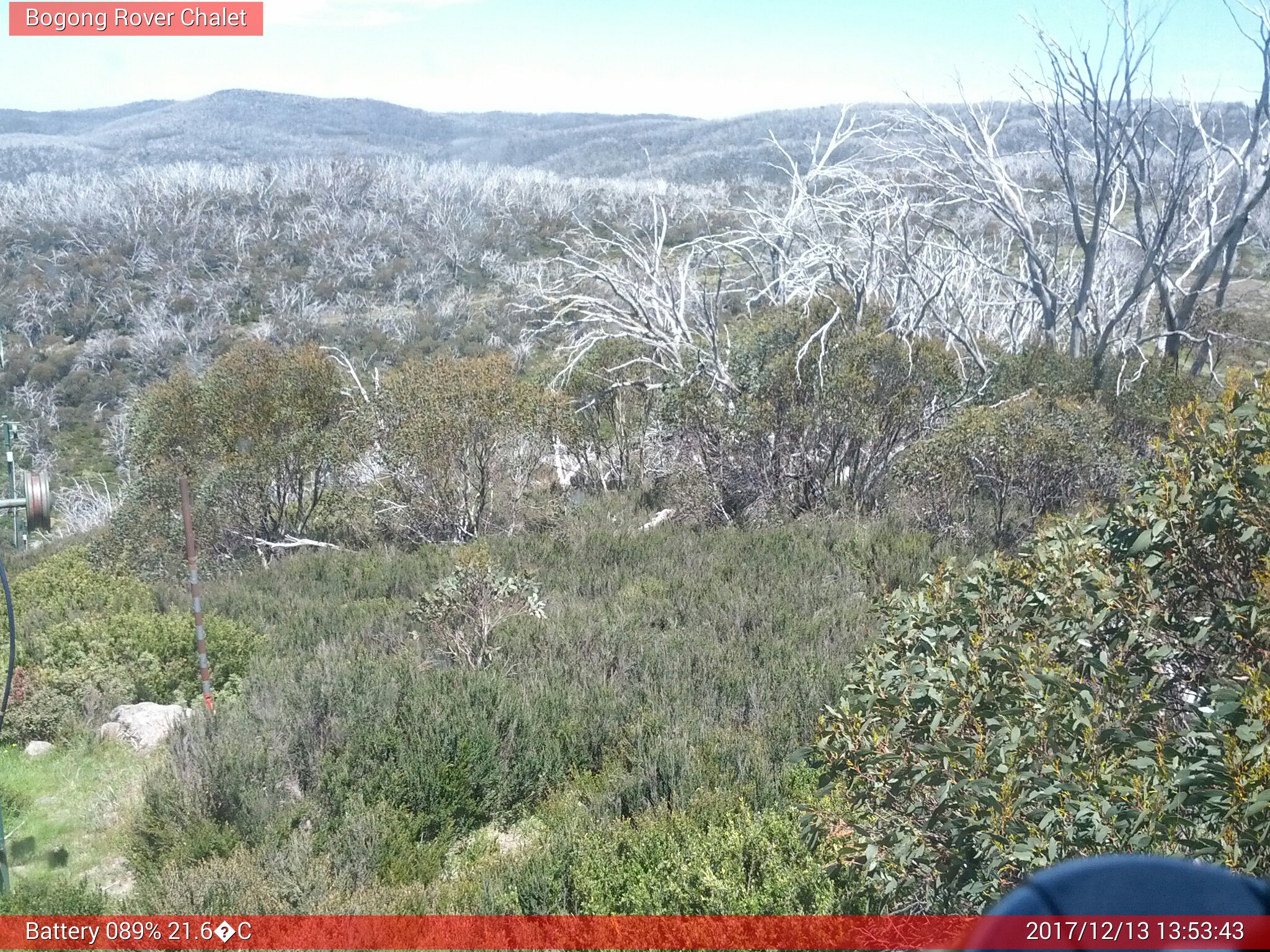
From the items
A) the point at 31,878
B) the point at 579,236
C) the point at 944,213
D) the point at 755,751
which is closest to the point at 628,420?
the point at 755,751

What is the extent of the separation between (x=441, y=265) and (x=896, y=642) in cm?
3552

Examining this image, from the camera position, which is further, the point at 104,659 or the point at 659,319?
the point at 659,319

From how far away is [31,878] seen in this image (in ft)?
14.1

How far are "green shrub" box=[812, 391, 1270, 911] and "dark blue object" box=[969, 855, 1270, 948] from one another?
1.56m

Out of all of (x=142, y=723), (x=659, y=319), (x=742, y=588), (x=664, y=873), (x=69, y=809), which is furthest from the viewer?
(x=659, y=319)

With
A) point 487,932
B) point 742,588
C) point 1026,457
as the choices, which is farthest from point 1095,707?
point 1026,457

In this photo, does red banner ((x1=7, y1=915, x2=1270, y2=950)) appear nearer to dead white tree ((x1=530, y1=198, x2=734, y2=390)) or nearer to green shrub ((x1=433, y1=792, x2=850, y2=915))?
green shrub ((x1=433, y1=792, x2=850, y2=915))

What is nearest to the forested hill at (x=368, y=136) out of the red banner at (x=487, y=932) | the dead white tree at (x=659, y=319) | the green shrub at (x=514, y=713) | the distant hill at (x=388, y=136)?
the distant hill at (x=388, y=136)

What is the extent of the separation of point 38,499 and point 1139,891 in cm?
418

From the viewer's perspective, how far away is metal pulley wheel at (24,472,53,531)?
3.80 metres

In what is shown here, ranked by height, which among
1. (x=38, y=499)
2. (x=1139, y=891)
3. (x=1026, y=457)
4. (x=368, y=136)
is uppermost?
(x=368, y=136)

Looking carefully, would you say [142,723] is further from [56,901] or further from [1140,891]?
[1140,891]

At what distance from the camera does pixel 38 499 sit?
384cm

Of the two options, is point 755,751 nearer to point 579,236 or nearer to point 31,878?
point 31,878
